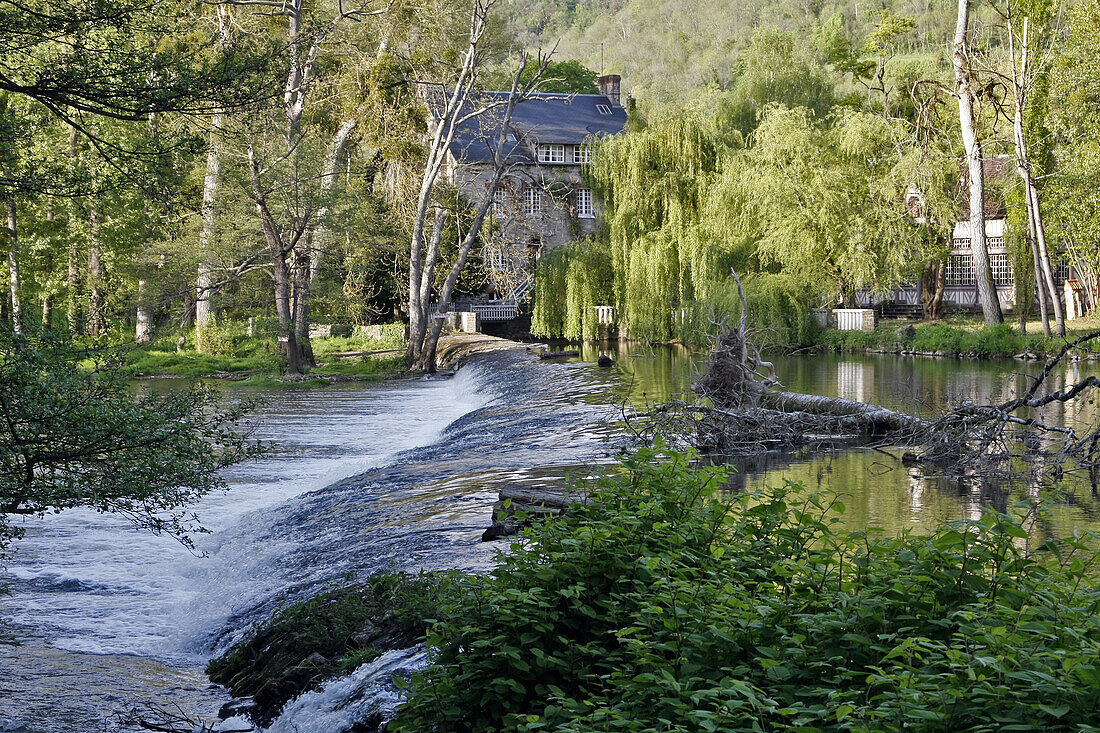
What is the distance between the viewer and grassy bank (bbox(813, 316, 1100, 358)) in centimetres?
2736

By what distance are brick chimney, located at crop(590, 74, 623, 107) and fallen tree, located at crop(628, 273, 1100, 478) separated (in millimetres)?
43366

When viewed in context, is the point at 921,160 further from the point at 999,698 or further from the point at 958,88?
the point at 999,698

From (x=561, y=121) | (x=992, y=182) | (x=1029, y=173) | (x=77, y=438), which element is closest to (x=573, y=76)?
(x=561, y=121)

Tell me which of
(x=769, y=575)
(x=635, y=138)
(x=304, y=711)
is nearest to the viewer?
(x=769, y=575)

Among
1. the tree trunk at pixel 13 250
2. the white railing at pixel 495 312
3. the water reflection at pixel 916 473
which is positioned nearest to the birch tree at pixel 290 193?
the tree trunk at pixel 13 250

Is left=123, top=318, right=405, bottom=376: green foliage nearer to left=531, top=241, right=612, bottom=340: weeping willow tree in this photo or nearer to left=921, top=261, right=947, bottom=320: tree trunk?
left=531, top=241, right=612, bottom=340: weeping willow tree

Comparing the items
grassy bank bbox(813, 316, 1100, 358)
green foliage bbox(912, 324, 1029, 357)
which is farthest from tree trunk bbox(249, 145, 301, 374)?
green foliage bbox(912, 324, 1029, 357)

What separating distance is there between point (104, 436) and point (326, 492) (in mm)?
5521

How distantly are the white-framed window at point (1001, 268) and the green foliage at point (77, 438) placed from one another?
43679 mm

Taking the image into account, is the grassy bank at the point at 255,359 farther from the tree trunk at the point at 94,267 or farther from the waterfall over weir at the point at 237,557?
the waterfall over weir at the point at 237,557

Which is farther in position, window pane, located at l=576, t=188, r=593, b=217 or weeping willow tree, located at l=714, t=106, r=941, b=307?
window pane, located at l=576, t=188, r=593, b=217

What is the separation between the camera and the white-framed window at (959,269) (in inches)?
1746

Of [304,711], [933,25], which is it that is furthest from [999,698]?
[933,25]

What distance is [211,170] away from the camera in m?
30.7
